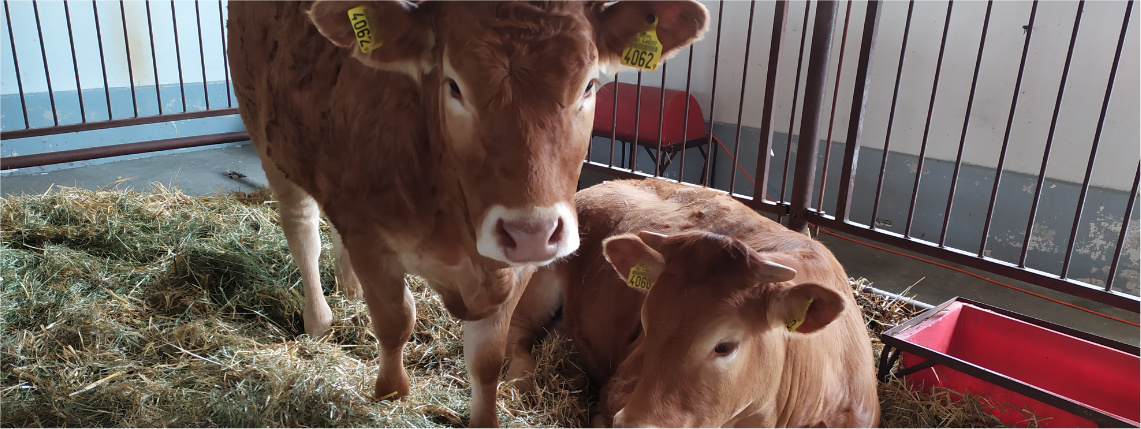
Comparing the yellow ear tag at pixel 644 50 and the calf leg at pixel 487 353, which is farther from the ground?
the yellow ear tag at pixel 644 50

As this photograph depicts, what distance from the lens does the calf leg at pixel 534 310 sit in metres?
3.10

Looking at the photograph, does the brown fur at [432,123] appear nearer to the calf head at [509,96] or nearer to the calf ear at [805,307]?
the calf head at [509,96]

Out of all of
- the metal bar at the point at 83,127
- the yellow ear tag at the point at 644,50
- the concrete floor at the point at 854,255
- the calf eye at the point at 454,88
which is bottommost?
the concrete floor at the point at 854,255

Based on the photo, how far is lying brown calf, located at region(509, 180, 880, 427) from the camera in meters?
1.78

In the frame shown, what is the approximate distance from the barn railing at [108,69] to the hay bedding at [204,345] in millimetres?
1951

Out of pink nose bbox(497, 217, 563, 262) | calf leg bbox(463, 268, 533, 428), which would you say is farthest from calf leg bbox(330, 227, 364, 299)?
pink nose bbox(497, 217, 563, 262)

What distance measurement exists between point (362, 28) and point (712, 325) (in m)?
1.12

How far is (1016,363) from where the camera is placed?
9.41 feet

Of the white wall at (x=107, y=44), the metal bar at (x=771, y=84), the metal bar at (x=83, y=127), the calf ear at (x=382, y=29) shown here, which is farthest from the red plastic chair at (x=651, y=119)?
the calf ear at (x=382, y=29)

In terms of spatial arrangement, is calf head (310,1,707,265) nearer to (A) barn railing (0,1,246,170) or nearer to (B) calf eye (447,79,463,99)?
(B) calf eye (447,79,463,99)

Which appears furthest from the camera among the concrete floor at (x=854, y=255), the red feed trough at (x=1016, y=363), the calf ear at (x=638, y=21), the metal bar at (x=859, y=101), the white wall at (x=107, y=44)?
→ the white wall at (x=107, y=44)

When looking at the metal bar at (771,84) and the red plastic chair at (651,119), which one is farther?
the red plastic chair at (651,119)

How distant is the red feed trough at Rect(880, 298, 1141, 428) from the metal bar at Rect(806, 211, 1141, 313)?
0.23 meters

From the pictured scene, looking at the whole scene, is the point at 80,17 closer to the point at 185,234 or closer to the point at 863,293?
the point at 185,234
